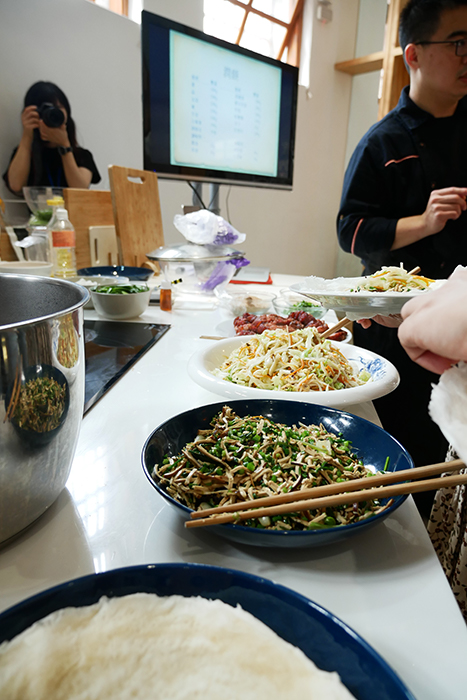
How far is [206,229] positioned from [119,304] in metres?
0.64

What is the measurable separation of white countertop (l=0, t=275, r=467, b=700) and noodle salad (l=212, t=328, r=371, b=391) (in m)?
0.32

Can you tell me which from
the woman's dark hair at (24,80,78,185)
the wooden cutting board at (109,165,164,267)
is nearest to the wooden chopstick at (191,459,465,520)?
the wooden cutting board at (109,165,164,267)

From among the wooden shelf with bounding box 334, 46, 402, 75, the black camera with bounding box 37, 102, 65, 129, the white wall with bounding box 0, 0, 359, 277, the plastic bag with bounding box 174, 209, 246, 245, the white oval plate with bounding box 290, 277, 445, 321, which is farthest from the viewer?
the wooden shelf with bounding box 334, 46, 402, 75

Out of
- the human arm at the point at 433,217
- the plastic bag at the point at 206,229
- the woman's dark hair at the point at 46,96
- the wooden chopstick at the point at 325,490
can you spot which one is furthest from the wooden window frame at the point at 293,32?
the wooden chopstick at the point at 325,490

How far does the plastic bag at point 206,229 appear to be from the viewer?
1.88 metres

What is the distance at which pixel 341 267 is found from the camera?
5.59 metres

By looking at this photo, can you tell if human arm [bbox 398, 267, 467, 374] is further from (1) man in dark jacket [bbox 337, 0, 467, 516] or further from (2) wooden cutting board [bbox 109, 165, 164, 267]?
(2) wooden cutting board [bbox 109, 165, 164, 267]

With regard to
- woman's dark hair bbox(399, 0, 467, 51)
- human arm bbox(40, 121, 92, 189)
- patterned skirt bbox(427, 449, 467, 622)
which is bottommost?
patterned skirt bbox(427, 449, 467, 622)

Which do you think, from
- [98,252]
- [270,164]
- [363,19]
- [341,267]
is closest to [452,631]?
[98,252]

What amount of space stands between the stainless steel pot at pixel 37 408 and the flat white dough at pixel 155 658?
0.45 ft

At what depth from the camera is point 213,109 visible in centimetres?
211

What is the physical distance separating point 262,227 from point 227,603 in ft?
14.6

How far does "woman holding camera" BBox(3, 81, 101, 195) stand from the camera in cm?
268

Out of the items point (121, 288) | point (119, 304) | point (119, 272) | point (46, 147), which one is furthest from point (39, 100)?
point (119, 304)
